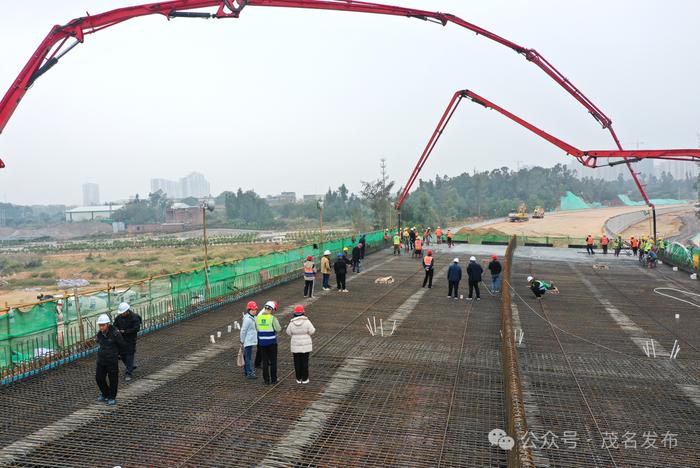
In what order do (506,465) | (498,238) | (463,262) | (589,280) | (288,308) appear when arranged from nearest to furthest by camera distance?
1. (506,465)
2. (288,308)
3. (589,280)
4. (463,262)
5. (498,238)

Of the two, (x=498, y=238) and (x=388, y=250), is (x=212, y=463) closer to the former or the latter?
(x=388, y=250)

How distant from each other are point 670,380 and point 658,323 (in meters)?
5.64

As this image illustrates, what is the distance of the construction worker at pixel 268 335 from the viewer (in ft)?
31.3

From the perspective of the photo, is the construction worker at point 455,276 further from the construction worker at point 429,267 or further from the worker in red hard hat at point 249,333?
the worker in red hard hat at point 249,333

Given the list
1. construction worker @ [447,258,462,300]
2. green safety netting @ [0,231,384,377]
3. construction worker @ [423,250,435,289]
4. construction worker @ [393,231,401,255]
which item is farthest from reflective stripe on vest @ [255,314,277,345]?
construction worker @ [393,231,401,255]

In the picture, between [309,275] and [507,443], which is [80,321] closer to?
[309,275]

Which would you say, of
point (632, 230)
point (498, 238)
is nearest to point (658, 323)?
point (498, 238)

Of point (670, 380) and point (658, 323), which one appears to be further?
point (658, 323)

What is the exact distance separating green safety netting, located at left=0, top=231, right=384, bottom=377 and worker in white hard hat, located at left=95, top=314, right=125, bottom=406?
276 cm

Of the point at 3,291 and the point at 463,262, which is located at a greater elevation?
the point at 463,262

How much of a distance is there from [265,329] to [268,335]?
125mm

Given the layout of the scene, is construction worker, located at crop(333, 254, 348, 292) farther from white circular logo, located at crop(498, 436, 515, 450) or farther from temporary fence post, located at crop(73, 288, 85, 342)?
white circular logo, located at crop(498, 436, 515, 450)

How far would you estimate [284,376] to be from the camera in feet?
34.8

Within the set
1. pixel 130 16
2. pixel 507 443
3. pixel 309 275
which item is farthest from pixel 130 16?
pixel 507 443
